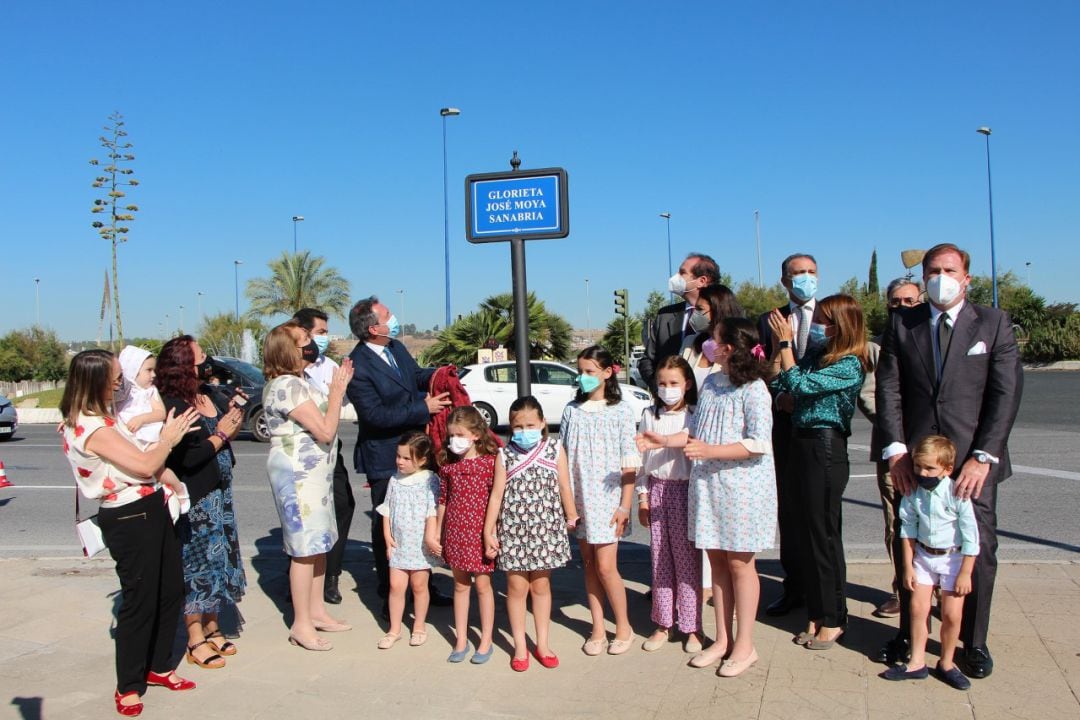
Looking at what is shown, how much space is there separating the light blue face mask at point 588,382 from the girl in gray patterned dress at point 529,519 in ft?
0.93

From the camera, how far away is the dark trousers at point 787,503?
4.67 m

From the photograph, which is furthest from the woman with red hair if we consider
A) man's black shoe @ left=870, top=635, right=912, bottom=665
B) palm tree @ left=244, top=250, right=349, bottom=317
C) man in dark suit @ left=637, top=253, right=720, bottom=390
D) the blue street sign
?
palm tree @ left=244, top=250, right=349, bottom=317

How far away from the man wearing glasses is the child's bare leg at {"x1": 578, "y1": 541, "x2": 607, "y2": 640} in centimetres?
154

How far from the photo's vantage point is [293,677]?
14.2 feet

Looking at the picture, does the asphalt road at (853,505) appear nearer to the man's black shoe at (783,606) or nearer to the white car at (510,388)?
the man's black shoe at (783,606)

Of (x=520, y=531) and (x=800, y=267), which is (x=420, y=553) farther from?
(x=800, y=267)

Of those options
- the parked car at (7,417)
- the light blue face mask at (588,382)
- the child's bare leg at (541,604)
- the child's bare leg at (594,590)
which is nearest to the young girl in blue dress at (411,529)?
the child's bare leg at (541,604)

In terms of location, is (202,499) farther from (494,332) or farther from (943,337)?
(494,332)

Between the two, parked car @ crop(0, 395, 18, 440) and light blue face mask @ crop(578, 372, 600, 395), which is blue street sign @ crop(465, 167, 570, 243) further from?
parked car @ crop(0, 395, 18, 440)

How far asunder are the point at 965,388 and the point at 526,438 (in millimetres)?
2076

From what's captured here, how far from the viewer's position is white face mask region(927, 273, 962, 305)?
159 inches

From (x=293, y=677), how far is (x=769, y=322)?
10.0 ft

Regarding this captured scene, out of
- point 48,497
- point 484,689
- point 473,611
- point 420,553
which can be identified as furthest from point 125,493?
point 48,497

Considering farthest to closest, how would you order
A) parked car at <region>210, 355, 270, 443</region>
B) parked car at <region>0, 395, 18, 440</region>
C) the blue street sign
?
parked car at <region>0, 395, 18, 440</region>
parked car at <region>210, 355, 270, 443</region>
the blue street sign
